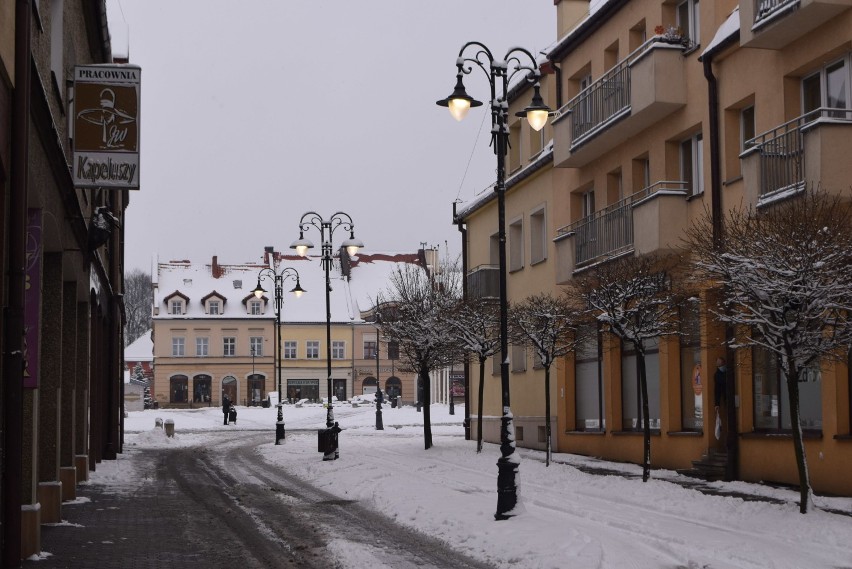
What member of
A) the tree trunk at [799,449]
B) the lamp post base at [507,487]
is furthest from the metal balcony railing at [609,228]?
the lamp post base at [507,487]

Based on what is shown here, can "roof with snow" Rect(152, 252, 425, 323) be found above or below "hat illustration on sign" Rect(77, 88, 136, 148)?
above

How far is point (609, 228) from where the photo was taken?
25.1 m

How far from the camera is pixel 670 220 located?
73.4 feet

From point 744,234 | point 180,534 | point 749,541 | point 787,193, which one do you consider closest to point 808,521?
point 749,541

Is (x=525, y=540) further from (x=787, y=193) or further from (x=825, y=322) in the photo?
(x=787, y=193)

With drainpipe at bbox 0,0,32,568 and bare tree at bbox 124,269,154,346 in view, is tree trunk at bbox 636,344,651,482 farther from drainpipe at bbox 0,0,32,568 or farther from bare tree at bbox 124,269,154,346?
bare tree at bbox 124,269,154,346

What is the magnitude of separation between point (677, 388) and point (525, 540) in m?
11.8

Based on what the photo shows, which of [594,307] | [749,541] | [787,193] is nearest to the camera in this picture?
[749,541]

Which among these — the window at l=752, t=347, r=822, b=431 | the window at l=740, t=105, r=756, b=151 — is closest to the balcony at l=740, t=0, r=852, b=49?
the window at l=740, t=105, r=756, b=151

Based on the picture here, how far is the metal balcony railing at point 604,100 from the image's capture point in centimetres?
2406

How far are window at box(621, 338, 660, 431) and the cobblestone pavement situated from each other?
7829 mm

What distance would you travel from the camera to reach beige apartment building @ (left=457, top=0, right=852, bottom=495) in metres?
17.8

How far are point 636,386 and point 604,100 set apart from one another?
6.52m

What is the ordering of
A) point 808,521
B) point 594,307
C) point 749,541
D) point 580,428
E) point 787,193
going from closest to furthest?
1. point 749,541
2. point 808,521
3. point 787,193
4. point 594,307
5. point 580,428
